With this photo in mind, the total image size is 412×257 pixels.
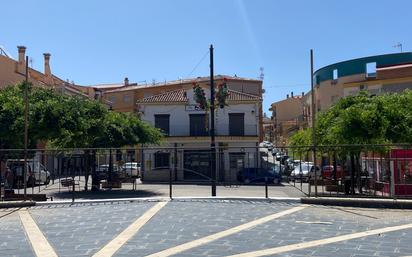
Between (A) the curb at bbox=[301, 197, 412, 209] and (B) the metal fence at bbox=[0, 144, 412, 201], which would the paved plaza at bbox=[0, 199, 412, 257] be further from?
(B) the metal fence at bbox=[0, 144, 412, 201]

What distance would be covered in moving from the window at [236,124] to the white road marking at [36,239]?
29834 mm

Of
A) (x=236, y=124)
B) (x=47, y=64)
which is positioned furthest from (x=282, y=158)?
(x=47, y=64)

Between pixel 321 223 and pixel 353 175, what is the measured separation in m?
8.67

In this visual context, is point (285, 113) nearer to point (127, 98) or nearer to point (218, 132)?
point (127, 98)

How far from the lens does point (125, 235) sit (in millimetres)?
10055

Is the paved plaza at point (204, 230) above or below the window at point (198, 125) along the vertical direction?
below

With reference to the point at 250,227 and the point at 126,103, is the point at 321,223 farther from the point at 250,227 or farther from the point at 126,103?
the point at 126,103

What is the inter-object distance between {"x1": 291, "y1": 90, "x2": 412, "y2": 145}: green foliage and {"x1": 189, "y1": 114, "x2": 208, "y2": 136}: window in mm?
20505

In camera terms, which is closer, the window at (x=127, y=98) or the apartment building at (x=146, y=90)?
the apartment building at (x=146, y=90)

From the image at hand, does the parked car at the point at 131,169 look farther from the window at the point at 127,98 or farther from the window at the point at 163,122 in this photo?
the window at the point at 127,98

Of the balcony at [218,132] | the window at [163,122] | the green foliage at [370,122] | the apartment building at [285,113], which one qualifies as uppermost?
the apartment building at [285,113]

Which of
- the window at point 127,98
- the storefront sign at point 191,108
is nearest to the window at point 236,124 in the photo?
the storefront sign at point 191,108

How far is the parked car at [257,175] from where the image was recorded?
64.5 feet

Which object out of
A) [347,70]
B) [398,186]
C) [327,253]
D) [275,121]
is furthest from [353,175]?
[275,121]
